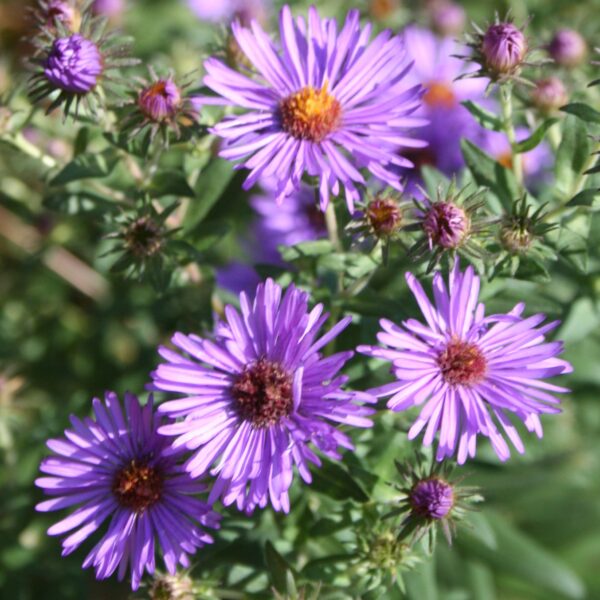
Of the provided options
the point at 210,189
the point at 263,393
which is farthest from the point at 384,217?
the point at 210,189

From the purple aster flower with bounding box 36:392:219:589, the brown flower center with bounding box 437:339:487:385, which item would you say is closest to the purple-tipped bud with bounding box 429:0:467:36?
the brown flower center with bounding box 437:339:487:385

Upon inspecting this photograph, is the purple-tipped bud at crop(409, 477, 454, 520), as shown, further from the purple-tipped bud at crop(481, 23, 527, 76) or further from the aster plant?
the aster plant

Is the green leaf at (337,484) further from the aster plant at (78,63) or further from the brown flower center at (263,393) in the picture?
the aster plant at (78,63)

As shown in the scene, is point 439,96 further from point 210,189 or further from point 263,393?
point 263,393

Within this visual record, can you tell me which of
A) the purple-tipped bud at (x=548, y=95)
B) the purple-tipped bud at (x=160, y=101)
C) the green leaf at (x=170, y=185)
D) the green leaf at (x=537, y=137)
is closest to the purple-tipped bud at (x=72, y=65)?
the purple-tipped bud at (x=160, y=101)

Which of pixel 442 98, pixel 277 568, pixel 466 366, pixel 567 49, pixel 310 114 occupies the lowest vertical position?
pixel 277 568

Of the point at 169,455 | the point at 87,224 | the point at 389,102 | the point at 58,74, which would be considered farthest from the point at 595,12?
the point at 169,455
